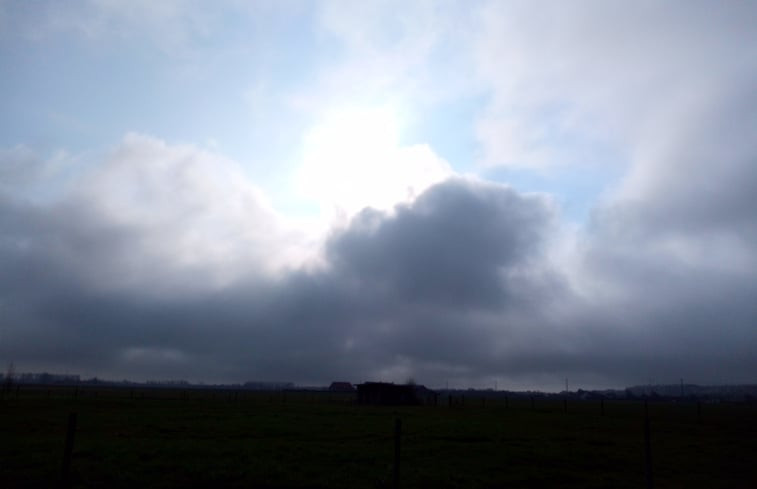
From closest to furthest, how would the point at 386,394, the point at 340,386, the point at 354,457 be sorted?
the point at 354,457, the point at 386,394, the point at 340,386

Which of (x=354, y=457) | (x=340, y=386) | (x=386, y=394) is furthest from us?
(x=340, y=386)

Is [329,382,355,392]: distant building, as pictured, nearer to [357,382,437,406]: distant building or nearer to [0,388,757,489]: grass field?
[357,382,437,406]: distant building

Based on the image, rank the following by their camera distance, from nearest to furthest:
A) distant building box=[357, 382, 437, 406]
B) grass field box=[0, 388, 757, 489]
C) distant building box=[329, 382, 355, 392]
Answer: grass field box=[0, 388, 757, 489] → distant building box=[357, 382, 437, 406] → distant building box=[329, 382, 355, 392]

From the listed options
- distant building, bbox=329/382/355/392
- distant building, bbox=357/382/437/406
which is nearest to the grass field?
distant building, bbox=357/382/437/406

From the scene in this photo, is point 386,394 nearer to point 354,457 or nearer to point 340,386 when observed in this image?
point 354,457

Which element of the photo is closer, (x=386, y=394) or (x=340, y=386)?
(x=386, y=394)

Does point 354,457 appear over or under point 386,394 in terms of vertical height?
under

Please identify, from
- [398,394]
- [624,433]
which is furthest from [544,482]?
[398,394]

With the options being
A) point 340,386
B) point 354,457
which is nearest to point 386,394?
point 354,457

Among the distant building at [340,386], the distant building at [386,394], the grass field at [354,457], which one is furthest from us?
the distant building at [340,386]

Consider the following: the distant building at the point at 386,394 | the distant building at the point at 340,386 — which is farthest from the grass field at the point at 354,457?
the distant building at the point at 340,386

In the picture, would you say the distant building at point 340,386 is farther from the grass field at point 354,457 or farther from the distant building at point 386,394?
the grass field at point 354,457

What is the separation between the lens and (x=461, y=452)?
21.0m

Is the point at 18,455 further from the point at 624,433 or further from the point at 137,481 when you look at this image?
the point at 624,433
